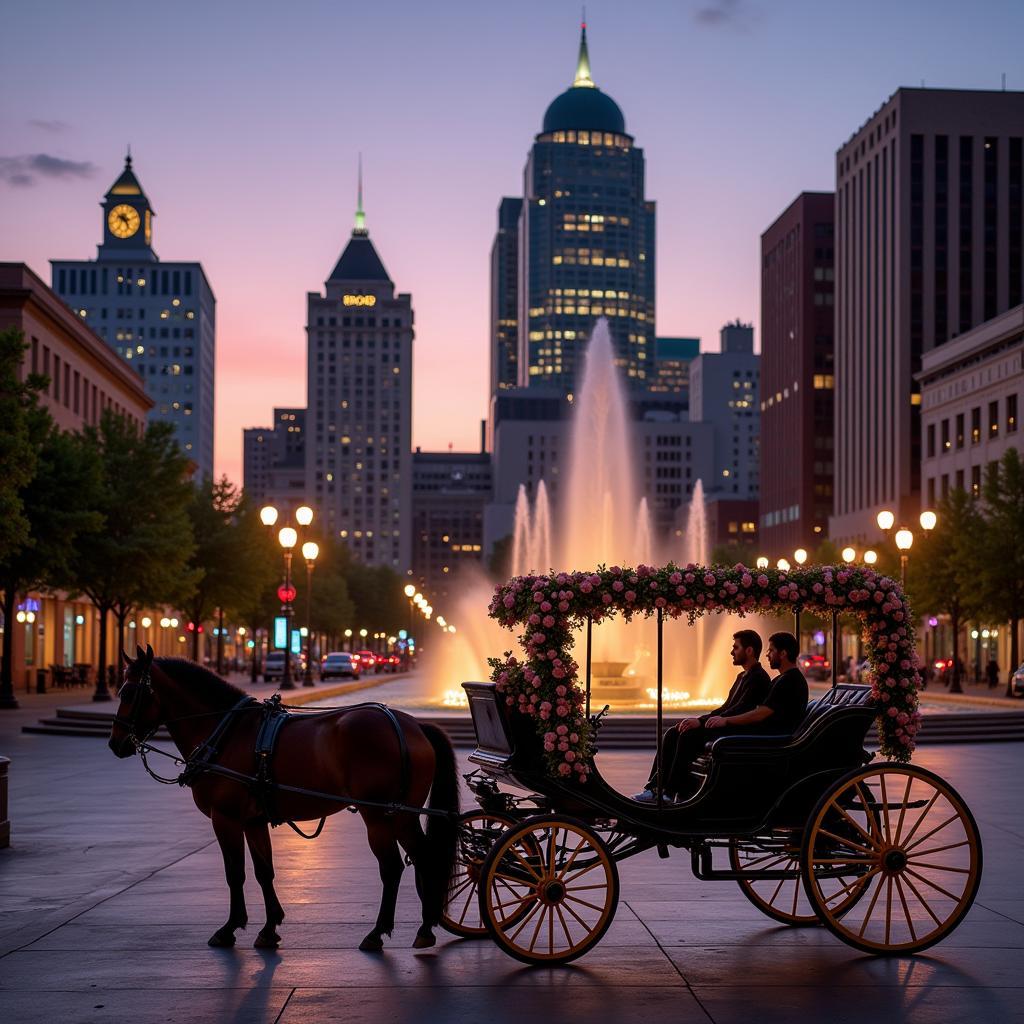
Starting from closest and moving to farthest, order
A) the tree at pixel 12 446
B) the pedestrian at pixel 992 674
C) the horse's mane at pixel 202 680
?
the horse's mane at pixel 202 680 → the tree at pixel 12 446 → the pedestrian at pixel 992 674

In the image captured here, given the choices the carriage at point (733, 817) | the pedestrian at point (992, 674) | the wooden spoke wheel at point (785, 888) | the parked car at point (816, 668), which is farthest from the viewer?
the parked car at point (816, 668)

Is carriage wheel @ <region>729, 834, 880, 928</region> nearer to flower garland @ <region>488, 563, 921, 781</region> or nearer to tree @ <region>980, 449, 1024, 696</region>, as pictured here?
flower garland @ <region>488, 563, 921, 781</region>

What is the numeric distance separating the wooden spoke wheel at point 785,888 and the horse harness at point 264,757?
249 cm

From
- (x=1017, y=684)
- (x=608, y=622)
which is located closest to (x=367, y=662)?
(x=1017, y=684)

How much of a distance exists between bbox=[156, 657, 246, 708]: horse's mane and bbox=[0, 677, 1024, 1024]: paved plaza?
5.90 feet

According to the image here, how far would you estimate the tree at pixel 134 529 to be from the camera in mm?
55812

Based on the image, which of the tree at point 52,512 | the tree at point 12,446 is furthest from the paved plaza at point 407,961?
the tree at point 52,512

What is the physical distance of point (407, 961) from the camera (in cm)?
1077

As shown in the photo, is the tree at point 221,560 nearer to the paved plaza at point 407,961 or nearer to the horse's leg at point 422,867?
the paved plaza at point 407,961

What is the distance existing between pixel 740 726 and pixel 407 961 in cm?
294

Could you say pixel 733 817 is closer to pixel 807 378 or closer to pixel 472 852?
pixel 472 852

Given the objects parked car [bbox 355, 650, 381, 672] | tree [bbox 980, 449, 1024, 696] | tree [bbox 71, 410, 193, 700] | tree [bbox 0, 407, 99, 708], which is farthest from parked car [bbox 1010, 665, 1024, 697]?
parked car [bbox 355, 650, 381, 672]

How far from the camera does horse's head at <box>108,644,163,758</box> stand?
37.7ft

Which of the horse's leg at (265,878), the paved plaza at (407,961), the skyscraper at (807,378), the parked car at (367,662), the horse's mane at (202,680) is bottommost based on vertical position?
the parked car at (367,662)
